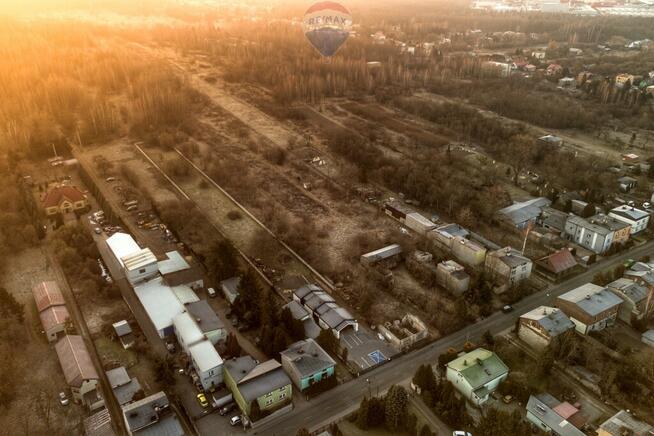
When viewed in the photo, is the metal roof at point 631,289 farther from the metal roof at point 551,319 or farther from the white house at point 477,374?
the white house at point 477,374

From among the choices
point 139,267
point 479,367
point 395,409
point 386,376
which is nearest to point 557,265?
point 479,367

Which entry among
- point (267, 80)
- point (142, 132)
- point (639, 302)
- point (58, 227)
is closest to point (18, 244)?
point (58, 227)

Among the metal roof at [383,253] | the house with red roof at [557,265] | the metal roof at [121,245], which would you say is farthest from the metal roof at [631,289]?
the metal roof at [121,245]

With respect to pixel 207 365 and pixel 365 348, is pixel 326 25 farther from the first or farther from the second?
pixel 207 365

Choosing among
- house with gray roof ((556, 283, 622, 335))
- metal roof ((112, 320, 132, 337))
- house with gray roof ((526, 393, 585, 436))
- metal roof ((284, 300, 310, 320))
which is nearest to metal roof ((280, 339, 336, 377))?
metal roof ((284, 300, 310, 320))

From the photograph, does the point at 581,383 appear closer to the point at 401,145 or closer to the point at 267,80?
the point at 401,145
